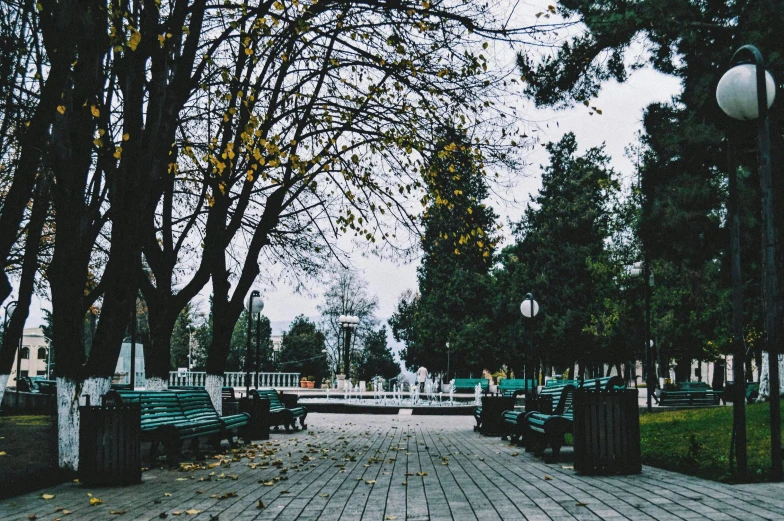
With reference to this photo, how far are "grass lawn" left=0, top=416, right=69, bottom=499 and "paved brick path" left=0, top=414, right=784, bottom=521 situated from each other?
0.35m

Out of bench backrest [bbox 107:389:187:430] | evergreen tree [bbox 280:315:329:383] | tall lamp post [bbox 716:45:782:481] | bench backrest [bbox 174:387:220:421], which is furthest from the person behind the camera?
evergreen tree [bbox 280:315:329:383]

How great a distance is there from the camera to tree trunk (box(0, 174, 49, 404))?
14.3 m

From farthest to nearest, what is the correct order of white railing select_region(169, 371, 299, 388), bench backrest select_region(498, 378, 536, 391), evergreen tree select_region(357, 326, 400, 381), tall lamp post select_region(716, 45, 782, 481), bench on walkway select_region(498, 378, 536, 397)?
1. evergreen tree select_region(357, 326, 400, 381)
2. white railing select_region(169, 371, 299, 388)
3. bench backrest select_region(498, 378, 536, 391)
4. bench on walkway select_region(498, 378, 536, 397)
5. tall lamp post select_region(716, 45, 782, 481)

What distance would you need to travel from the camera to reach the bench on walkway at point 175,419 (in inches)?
392

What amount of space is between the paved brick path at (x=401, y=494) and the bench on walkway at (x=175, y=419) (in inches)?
20.0

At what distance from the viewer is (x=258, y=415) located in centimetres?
1528

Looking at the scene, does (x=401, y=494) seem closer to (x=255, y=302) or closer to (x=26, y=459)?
(x=26, y=459)

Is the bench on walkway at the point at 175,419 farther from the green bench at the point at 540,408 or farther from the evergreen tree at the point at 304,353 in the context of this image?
the evergreen tree at the point at 304,353

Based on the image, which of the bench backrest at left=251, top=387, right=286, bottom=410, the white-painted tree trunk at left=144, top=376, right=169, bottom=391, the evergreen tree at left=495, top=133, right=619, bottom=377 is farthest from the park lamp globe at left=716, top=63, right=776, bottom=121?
the evergreen tree at left=495, top=133, right=619, bottom=377

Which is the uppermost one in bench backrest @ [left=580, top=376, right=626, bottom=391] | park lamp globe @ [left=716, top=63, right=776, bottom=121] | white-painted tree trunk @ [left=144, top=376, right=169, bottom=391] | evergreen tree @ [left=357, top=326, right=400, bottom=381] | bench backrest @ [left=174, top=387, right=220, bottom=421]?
park lamp globe @ [left=716, top=63, right=776, bottom=121]

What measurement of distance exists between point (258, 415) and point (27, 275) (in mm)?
5508

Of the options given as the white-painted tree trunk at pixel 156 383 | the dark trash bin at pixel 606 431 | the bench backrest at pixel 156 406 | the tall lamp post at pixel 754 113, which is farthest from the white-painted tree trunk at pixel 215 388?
the tall lamp post at pixel 754 113

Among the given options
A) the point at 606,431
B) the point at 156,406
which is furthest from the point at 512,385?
the point at 606,431

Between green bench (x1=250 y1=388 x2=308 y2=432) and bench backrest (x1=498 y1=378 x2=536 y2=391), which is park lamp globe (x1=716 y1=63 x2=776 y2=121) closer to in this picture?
green bench (x1=250 y1=388 x2=308 y2=432)
